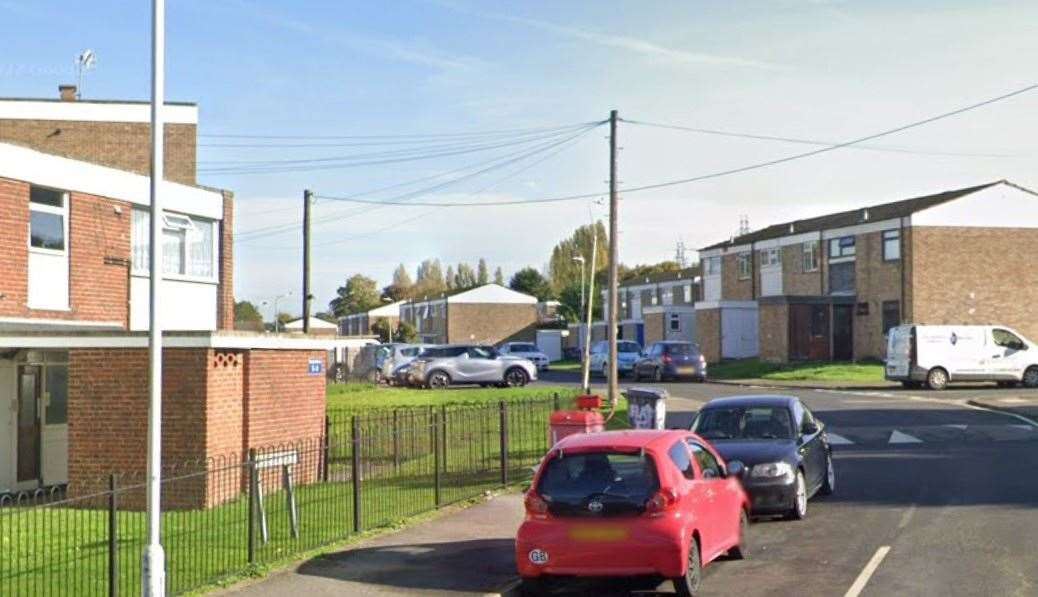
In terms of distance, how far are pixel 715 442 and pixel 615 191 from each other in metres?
18.4

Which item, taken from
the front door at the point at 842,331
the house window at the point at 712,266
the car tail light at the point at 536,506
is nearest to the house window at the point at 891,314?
the front door at the point at 842,331

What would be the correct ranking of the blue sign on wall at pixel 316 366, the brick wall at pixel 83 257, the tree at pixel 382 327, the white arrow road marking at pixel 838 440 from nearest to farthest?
the blue sign on wall at pixel 316 366 → the brick wall at pixel 83 257 → the white arrow road marking at pixel 838 440 → the tree at pixel 382 327

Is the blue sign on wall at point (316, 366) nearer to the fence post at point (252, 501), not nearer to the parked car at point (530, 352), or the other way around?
the fence post at point (252, 501)

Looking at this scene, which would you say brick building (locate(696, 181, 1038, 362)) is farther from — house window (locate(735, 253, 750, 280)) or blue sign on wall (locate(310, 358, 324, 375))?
blue sign on wall (locate(310, 358, 324, 375))

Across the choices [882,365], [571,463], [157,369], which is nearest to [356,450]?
[571,463]

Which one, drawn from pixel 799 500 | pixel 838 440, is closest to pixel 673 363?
pixel 838 440

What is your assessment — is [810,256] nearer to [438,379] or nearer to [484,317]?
[438,379]

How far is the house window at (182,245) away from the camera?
2561 cm

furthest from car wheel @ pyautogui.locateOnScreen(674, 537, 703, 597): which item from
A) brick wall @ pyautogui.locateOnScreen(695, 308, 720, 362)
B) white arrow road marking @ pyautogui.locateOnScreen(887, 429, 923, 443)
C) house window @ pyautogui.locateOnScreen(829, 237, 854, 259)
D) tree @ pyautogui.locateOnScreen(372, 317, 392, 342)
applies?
tree @ pyautogui.locateOnScreen(372, 317, 392, 342)

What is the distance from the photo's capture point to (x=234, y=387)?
1798cm

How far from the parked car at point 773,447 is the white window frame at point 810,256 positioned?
42025 mm

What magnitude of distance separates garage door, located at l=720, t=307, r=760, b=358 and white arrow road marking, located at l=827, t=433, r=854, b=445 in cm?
3402

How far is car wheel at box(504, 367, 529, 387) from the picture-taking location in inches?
1528

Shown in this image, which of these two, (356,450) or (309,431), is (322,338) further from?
(356,450)
